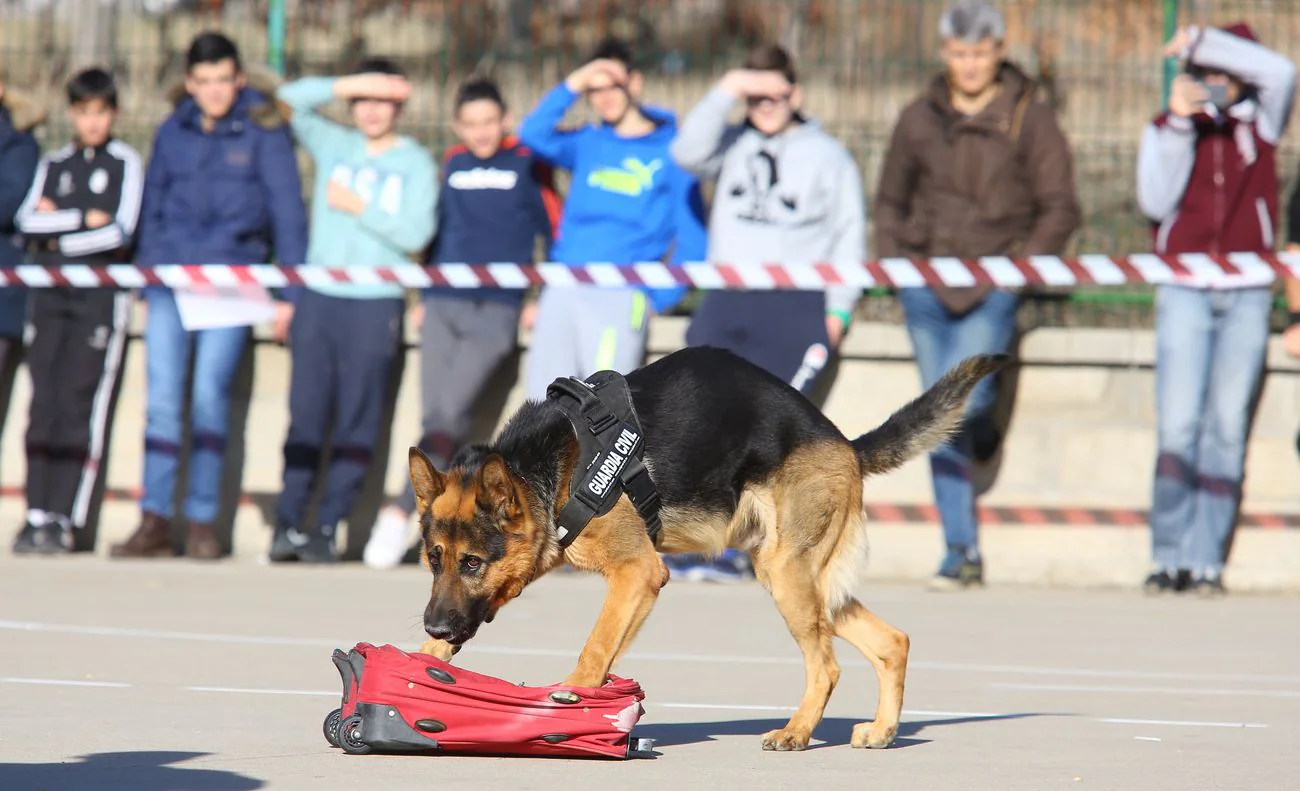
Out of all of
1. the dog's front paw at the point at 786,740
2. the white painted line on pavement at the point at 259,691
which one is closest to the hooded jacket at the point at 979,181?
the white painted line on pavement at the point at 259,691

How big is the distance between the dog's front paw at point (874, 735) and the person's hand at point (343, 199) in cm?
626

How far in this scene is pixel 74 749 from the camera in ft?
18.2

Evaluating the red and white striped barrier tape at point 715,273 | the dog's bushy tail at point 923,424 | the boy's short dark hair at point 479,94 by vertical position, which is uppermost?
the boy's short dark hair at point 479,94

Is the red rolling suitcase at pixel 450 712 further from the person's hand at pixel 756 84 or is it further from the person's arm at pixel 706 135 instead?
the person's hand at pixel 756 84

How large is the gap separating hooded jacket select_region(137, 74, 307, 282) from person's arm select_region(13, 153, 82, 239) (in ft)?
1.86

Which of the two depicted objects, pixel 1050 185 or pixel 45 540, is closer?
pixel 1050 185

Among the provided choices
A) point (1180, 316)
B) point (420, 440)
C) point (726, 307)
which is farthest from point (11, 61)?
point (1180, 316)

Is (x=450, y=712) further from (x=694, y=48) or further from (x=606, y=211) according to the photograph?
(x=694, y=48)

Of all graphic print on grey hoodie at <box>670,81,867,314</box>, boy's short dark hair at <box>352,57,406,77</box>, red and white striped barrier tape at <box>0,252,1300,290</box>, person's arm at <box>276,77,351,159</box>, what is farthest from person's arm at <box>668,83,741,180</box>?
person's arm at <box>276,77,351,159</box>

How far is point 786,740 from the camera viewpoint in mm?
5941

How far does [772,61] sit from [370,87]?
248cm

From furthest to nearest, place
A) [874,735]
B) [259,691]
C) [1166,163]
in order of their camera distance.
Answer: [1166,163] → [259,691] → [874,735]

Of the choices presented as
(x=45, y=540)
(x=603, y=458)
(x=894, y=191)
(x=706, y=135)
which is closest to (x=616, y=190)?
(x=706, y=135)

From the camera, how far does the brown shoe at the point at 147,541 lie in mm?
11727
